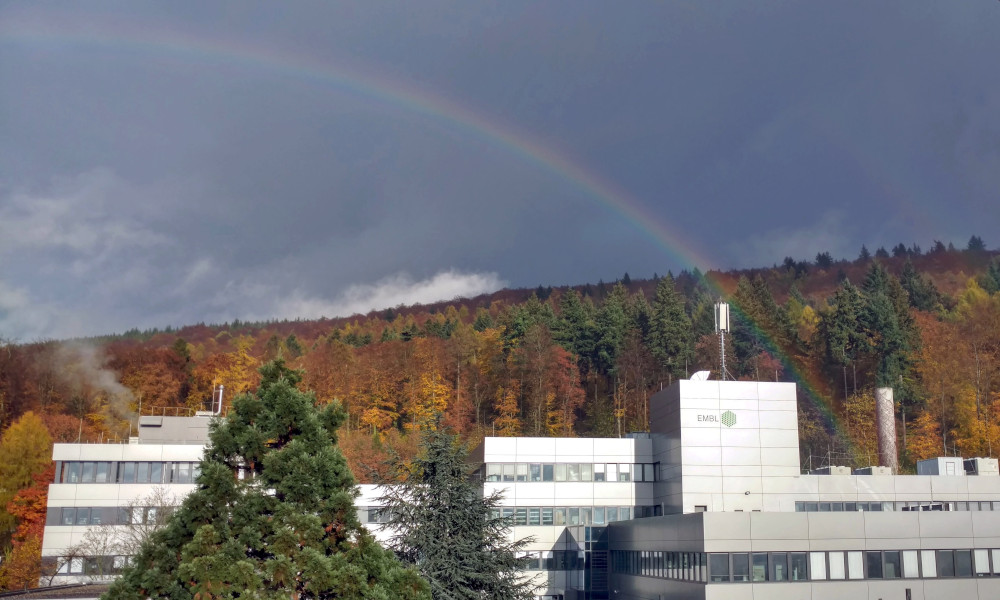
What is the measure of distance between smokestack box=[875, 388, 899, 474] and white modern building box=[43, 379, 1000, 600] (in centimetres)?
1149

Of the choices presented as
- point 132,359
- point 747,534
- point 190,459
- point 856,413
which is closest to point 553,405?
point 856,413

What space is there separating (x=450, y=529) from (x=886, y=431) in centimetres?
5000

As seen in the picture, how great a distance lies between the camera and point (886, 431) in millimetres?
75688

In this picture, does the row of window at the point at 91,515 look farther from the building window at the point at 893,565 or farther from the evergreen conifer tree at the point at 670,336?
the evergreen conifer tree at the point at 670,336

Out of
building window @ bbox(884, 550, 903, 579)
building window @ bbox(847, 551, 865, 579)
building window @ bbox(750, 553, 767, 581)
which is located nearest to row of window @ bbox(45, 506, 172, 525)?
building window @ bbox(750, 553, 767, 581)

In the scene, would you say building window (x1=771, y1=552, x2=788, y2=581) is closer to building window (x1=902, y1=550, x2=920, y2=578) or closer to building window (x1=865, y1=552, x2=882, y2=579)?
building window (x1=865, y1=552, x2=882, y2=579)

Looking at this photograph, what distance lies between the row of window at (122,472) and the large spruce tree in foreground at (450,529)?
3408 centimetres

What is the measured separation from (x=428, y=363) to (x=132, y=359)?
128 ft

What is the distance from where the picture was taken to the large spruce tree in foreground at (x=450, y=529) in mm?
38438

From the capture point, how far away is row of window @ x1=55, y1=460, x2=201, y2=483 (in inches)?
2697

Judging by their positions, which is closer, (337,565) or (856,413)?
(337,565)

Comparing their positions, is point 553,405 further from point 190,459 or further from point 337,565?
point 337,565

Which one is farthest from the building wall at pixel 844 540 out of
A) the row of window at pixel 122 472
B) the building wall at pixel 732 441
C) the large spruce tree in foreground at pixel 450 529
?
the row of window at pixel 122 472

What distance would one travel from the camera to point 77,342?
397 ft
